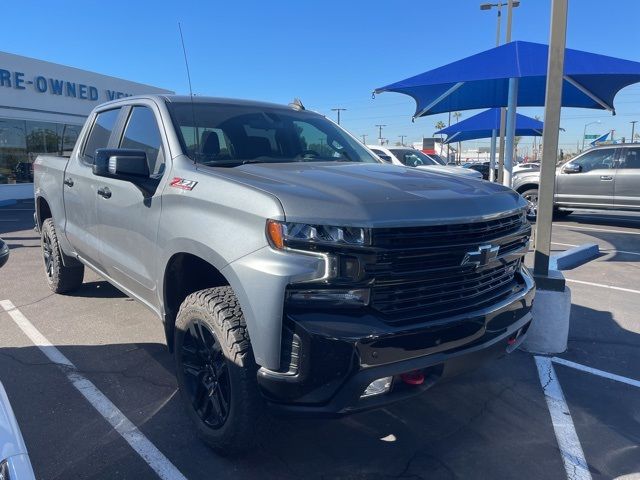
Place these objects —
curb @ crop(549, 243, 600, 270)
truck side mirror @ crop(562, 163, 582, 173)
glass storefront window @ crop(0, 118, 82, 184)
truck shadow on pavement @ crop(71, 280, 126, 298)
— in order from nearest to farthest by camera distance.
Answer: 1. truck shadow on pavement @ crop(71, 280, 126, 298)
2. curb @ crop(549, 243, 600, 270)
3. truck side mirror @ crop(562, 163, 582, 173)
4. glass storefront window @ crop(0, 118, 82, 184)

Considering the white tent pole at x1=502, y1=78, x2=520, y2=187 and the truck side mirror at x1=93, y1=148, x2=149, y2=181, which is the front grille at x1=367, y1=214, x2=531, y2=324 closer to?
the truck side mirror at x1=93, y1=148, x2=149, y2=181

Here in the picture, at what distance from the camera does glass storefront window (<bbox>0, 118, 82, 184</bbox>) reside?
717 inches

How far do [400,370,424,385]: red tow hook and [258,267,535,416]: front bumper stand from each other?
21 mm

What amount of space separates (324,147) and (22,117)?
18.3m

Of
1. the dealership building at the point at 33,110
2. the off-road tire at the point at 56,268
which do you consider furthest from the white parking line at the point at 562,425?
the dealership building at the point at 33,110

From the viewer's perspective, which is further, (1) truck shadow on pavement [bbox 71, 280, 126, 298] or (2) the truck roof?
(1) truck shadow on pavement [bbox 71, 280, 126, 298]

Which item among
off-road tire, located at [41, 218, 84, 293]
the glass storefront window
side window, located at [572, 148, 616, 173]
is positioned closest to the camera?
off-road tire, located at [41, 218, 84, 293]

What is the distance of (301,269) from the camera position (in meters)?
2.21

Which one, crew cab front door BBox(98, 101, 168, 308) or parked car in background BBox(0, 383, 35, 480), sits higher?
crew cab front door BBox(98, 101, 168, 308)

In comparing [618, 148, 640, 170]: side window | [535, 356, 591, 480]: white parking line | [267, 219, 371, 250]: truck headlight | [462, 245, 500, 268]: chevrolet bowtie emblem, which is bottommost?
[535, 356, 591, 480]: white parking line

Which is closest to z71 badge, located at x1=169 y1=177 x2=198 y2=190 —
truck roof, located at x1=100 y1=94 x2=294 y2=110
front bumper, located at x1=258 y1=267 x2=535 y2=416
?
truck roof, located at x1=100 y1=94 x2=294 y2=110

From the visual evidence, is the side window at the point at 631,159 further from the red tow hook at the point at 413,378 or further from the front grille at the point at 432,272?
the red tow hook at the point at 413,378

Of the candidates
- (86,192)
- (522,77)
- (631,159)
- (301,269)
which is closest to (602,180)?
(631,159)

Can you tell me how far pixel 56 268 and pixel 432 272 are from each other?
14.9 feet
